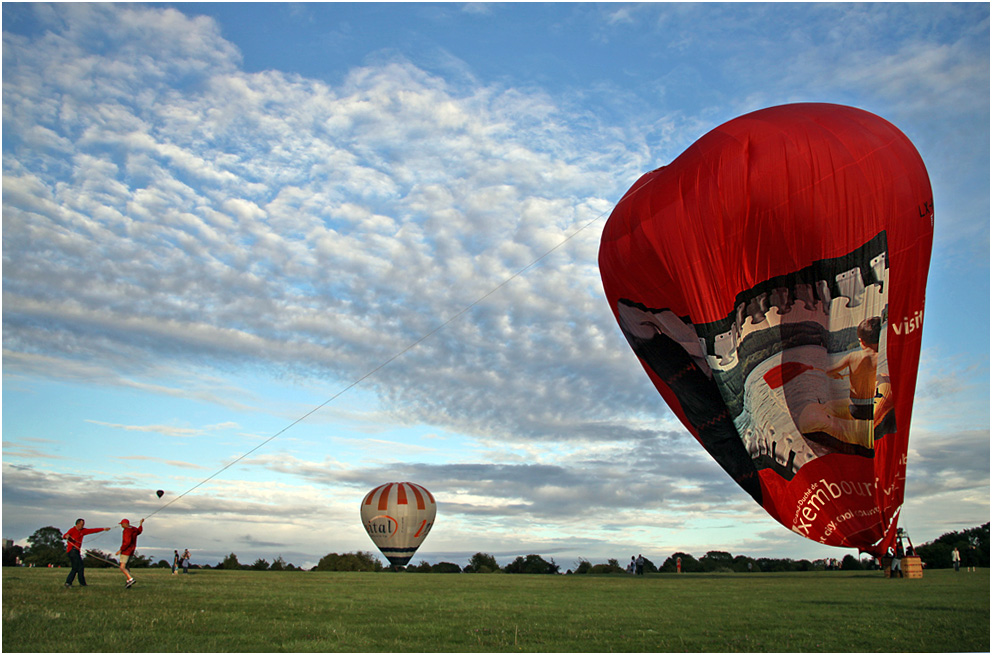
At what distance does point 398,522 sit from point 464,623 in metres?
31.5

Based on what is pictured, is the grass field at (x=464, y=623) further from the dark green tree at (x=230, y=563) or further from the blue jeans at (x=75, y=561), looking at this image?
the dark green tree at (x=230, y=563)

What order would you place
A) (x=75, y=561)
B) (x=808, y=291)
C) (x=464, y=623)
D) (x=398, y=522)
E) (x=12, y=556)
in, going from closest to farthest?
1. (x=464, y=623)
2. (x=808, y=291)
3. (x=75, y=561)
4. (x=12, y=556)
5. (x=398, y=522)

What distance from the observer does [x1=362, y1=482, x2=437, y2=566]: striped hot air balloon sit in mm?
40750

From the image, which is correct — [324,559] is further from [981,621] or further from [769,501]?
[981,621]

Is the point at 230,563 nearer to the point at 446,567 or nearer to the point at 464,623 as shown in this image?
the point at 446,567

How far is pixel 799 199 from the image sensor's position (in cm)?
1291

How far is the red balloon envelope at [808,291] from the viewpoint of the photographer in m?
13.0

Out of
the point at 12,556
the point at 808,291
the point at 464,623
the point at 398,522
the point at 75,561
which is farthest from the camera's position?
the point at 398,522

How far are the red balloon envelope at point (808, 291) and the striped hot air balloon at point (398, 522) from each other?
96.8 feet

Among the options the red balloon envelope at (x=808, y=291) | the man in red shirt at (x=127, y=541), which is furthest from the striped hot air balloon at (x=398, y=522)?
the red balloon envelope at (x=808, y=291)

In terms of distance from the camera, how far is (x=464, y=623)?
10406 millimetres

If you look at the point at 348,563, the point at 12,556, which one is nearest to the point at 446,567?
the point at 348,563

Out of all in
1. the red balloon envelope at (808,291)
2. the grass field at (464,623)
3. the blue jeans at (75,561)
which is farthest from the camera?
the blue jeans at (75,561)

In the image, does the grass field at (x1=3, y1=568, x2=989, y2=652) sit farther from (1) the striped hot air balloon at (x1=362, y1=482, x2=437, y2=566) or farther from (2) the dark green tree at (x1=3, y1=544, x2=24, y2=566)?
(1) the striped hot air balloon at (x1=362, y1=482, x2=437, y2=566)
